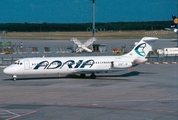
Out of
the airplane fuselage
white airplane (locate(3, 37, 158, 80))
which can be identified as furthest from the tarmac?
the airplane fuselage

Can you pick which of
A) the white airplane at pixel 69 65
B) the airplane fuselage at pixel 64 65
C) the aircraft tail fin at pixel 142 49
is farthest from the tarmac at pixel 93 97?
the aircraft tail fin at pixel 142 49

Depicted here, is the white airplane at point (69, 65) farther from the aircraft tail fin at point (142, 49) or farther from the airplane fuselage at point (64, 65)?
the aircraft tail fin at point (142, 49)

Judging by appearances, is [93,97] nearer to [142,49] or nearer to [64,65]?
[64,65]

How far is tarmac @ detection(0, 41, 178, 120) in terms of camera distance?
31219 millimetres

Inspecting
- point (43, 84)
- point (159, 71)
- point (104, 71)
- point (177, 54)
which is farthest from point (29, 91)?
point (177, 54)

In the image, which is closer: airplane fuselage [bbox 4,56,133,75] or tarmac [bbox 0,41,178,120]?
tarmac [bbox 0,41,178,120]

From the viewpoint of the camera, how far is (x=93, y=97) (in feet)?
131

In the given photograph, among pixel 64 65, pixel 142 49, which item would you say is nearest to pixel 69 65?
pixel 64 65

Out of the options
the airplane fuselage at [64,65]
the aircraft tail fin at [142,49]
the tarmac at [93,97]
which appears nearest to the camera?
the tarmac at [93,97]

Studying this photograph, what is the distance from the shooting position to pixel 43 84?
50625mm

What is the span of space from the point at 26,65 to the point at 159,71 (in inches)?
740

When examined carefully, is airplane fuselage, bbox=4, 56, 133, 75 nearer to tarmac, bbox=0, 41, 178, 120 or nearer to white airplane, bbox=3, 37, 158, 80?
white airplane, bbox=3, 37, 158, 80

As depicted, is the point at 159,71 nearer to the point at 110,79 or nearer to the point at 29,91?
the point at 110,79

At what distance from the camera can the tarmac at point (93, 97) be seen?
31.2 metres
